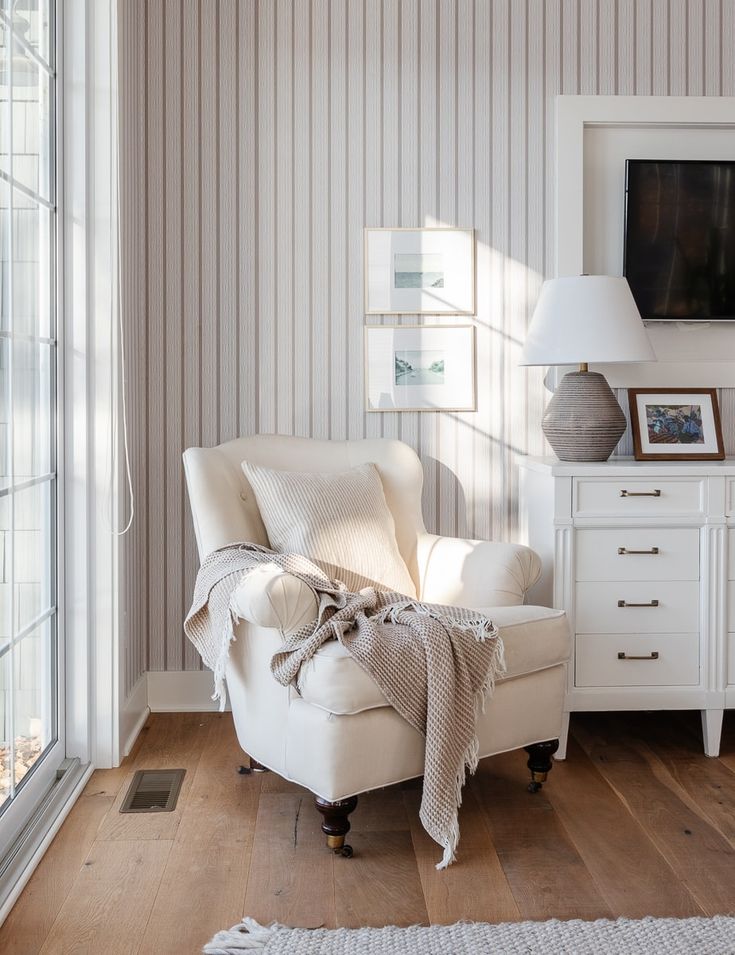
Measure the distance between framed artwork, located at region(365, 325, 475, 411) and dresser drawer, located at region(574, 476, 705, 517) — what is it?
25.2 inches

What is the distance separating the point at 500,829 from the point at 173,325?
1911mm

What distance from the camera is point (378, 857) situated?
81.3 inches

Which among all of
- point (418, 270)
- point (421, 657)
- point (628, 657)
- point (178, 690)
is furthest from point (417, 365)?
point (178, 690)

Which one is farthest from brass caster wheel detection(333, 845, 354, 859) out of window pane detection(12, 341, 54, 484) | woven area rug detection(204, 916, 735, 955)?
window pane detection(12, 341, 54, 484)

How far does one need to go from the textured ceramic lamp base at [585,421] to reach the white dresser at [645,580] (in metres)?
0.11

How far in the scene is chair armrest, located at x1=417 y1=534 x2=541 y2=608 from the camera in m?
2.52

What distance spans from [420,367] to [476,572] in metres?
0.85

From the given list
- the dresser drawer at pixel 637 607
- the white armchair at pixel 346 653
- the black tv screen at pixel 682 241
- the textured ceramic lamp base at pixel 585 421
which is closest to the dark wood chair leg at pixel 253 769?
the white armchair at pixel 346 653

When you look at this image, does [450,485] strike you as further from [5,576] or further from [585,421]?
[5,576]

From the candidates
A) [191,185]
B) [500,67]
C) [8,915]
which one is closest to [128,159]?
[191,185]

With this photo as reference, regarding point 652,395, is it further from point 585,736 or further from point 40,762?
point 40,762

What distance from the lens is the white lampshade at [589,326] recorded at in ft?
8.82

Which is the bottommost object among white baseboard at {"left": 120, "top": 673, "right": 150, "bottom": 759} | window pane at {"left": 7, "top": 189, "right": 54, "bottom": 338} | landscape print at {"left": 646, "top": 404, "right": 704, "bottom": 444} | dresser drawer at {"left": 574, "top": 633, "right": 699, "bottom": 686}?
white baseboard at {"left": 120, "top": 673, "right": 150, "bottom": 759}

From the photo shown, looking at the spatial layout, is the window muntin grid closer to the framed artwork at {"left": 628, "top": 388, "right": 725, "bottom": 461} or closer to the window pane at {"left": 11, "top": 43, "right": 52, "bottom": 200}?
the window pane at {"left": 11, "top": 43, "right": 52, "bottom": 200}
